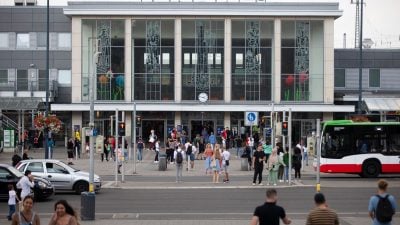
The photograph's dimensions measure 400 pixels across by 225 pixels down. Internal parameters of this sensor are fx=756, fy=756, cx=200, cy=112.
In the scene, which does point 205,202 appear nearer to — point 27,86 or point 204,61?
point 204,61

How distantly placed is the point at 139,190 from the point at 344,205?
33.7 ft

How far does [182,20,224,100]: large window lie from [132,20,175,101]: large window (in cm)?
134

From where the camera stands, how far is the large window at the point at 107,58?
2635 inches

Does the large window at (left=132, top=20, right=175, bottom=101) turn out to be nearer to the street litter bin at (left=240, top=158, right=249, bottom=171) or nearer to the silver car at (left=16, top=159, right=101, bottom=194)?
the street litter bin at (left=240, top=158, right=249, bottom=171)

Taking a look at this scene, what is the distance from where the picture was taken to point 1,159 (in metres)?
52.3

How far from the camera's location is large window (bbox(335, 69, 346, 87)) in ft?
244

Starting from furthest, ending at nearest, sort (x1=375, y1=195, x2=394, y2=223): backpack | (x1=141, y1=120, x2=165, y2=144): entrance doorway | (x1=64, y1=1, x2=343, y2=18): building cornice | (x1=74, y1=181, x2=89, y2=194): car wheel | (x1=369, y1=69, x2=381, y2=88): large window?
(x1=369, y1=69, x2=381, y2=88): large window
(x1=141, y1=120, x2=165, y2=144): entrance doorway
(x1=64, y1=1, x2=343, y2=18): building cornice
(x1=74, y1=181, x2=89, y2=194): car wheel
(x1=375, y1=195, x2=394, y2=223): backpack

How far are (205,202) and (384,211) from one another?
45.6 ft

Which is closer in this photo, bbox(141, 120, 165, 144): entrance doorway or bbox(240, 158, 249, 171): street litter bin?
bbox(240, 158, 249, 171): street litter bin

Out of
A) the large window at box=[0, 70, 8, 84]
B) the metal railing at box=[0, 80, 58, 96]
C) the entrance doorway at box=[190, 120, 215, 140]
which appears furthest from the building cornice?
the entrance doorway at box=[190, 120, 215, 140]

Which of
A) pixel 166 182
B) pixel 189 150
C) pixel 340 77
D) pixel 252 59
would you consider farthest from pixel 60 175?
pixel 340 77

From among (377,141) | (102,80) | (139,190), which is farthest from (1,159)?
(377,141)

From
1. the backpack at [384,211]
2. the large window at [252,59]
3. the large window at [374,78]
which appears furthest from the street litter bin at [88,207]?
the large window at [374,78]

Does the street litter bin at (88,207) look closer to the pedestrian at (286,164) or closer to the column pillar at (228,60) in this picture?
the pedestrian at (286,164)
